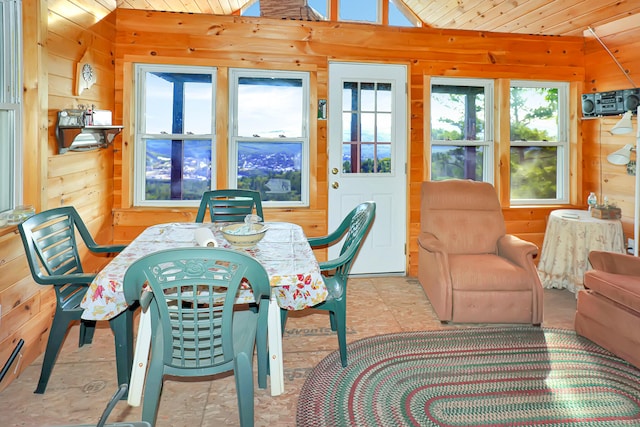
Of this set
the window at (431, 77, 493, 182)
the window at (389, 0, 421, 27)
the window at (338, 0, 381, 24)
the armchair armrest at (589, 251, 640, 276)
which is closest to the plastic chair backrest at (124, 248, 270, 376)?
the armchair armrest at (589, 251, 640, 276)

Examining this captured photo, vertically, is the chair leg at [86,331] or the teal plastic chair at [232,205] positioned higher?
the teal plastic chair at [232,205]

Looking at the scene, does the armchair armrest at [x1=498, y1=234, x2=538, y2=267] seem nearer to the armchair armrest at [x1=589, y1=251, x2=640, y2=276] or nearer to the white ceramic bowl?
the armchair armrest at [x1=589, y1=251, x2=640, y2=276]

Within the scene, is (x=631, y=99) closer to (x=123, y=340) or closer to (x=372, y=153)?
(x=372, y=153)

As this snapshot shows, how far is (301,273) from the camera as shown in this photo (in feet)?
6.17

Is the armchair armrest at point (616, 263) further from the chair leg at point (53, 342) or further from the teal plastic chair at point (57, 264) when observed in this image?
the chair leg at point (53, 342)

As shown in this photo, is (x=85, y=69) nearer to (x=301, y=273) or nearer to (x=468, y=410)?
(x=301, y=273)

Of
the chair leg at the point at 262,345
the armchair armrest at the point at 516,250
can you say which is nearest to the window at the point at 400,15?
the armchair armrest at the point at 516,250

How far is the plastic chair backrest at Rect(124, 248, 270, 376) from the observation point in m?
1.52

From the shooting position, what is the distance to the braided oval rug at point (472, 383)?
205 centimetres

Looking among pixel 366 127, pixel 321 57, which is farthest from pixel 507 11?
pixel 321 57

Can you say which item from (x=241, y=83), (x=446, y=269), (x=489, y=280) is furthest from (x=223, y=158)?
(x=489, y=280)

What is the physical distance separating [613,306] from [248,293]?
216cm

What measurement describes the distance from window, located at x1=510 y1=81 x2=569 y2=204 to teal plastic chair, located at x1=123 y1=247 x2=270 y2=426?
3747mm

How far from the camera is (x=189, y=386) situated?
90.8 inches
